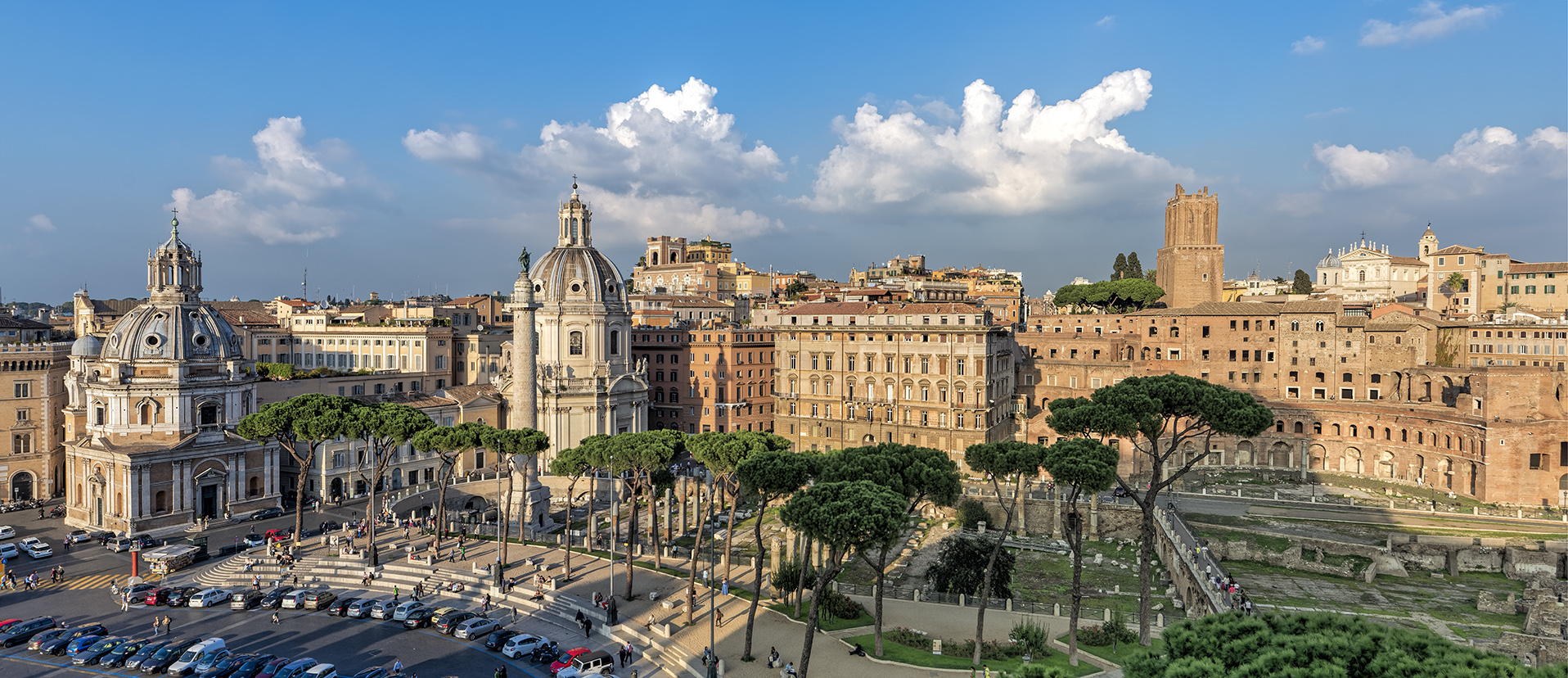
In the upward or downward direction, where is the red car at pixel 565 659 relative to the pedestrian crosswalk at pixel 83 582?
downward

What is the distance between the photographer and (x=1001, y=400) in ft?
260

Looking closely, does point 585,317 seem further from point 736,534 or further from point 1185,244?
point 1185,244

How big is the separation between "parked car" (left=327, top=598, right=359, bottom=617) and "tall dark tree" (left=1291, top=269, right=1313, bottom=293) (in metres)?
126

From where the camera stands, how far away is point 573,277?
Answer: 72188 millimetres

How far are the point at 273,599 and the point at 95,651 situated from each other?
23.3 ft

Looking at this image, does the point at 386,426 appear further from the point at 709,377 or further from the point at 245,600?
the point at 709,377

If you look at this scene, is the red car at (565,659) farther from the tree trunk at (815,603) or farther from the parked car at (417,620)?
the tree trunk at (815,603)

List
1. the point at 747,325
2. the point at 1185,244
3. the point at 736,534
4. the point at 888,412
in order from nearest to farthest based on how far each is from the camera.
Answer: the point at 736,534 < the point at 888,412 < the point at 747,325 < the point at 1185,244

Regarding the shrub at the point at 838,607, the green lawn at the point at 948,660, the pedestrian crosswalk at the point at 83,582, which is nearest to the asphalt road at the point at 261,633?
the pedestrian crosswalk at the point at 83,582

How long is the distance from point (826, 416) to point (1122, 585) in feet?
118

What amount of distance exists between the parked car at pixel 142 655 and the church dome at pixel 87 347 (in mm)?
36334

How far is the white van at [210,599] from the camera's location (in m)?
40.2

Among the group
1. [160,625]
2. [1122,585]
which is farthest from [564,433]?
[1122,585]

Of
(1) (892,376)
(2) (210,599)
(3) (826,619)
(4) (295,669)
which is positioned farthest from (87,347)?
(1) (892,376)
